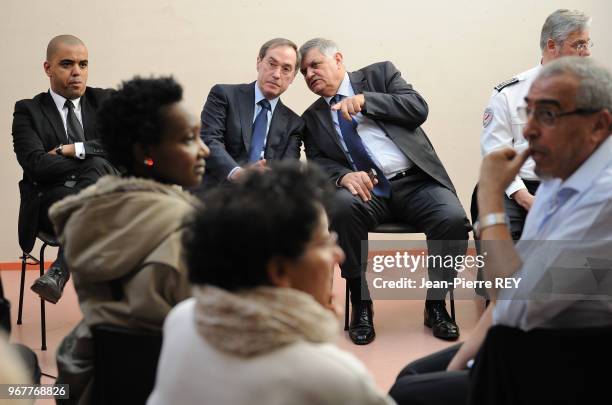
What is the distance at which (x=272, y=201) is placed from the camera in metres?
1.23

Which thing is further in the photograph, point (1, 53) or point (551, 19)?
point (1, 53)

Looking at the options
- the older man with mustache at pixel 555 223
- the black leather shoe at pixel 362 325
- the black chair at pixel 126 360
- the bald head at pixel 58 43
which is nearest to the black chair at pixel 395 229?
the black leather shoe at pixel 362 325

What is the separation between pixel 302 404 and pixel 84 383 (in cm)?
92

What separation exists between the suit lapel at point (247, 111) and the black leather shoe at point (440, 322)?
4.20 feet

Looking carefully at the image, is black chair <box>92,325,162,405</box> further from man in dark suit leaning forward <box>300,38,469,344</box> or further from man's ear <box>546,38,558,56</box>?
man's ear <box>546,38,558,56</box>

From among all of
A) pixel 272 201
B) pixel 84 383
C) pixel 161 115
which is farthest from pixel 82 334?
pixel 272 201

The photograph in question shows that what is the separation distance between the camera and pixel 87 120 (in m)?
4.36

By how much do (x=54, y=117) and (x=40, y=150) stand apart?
23cm

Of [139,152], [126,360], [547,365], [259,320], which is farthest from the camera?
[139,152]

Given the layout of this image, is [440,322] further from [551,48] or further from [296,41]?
[296,41]

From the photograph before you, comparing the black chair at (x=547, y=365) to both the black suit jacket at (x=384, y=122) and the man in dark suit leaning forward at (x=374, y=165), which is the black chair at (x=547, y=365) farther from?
the black suit jacket at (x=384, y=122)

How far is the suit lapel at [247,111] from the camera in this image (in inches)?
171

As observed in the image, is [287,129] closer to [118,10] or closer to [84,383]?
[118,10]

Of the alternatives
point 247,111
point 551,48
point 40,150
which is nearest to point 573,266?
point 551,48
